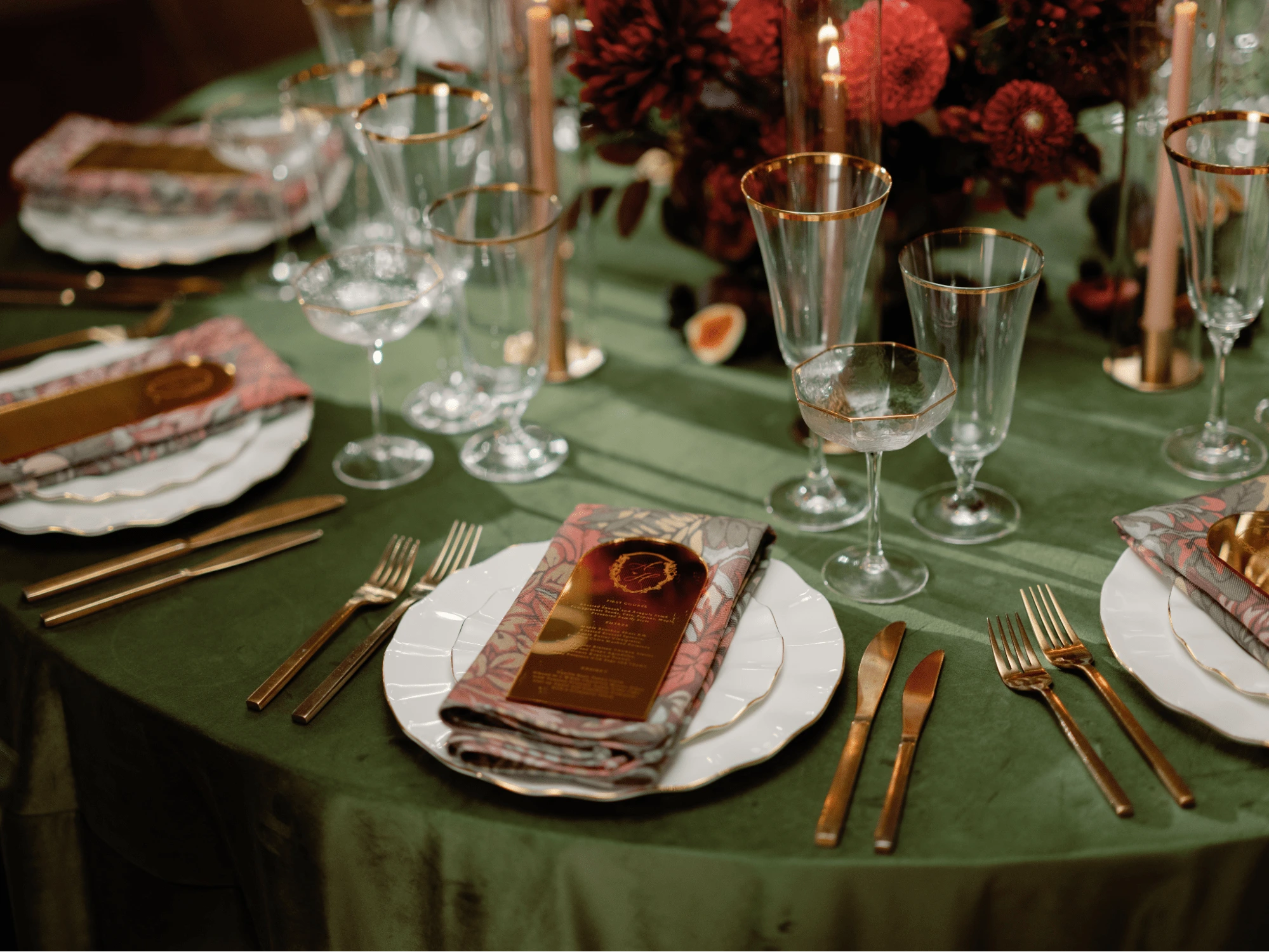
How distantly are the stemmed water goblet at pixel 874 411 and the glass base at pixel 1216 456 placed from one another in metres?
0.32

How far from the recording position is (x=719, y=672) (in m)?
0.90

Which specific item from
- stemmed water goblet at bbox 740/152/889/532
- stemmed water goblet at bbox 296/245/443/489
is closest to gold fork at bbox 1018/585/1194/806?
stemmed water goblet at bbox 740/152/889/532

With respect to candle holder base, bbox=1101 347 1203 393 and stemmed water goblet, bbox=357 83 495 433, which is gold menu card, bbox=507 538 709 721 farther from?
candle holder base, bbox=1101 347 1203 393

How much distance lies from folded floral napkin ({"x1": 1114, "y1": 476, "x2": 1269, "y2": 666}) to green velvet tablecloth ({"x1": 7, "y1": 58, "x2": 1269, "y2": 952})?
7 cm

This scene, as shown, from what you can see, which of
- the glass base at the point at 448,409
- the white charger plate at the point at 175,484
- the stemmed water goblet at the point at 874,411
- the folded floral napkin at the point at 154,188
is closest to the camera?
the stemmed water goblet at the point at 874,411

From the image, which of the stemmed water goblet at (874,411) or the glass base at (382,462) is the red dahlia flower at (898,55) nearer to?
the stemmed water goblet at (874,411)

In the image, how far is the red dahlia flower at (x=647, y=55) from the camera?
1222 mm

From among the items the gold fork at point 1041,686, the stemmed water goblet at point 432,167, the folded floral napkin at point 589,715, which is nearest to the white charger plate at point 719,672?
the folded floral napkin at point 589,715

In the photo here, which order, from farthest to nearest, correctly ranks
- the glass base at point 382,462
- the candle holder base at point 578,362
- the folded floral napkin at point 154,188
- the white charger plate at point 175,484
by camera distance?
→ 1. the folded floral napkin at point 154,188
2. the candle holder base at point 578,362
3. the glass base at point 382,462
4. the white charger plate at point 175,484

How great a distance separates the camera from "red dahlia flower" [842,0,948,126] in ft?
3.74

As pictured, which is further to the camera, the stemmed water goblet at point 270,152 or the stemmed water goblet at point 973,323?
the stemmed water goblet at point 270,152

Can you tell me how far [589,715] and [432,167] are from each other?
0.77m

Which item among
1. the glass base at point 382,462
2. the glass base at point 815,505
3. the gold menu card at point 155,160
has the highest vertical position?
the gold menu card at point 155,160

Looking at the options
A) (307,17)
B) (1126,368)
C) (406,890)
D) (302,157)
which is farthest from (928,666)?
(307,17)
